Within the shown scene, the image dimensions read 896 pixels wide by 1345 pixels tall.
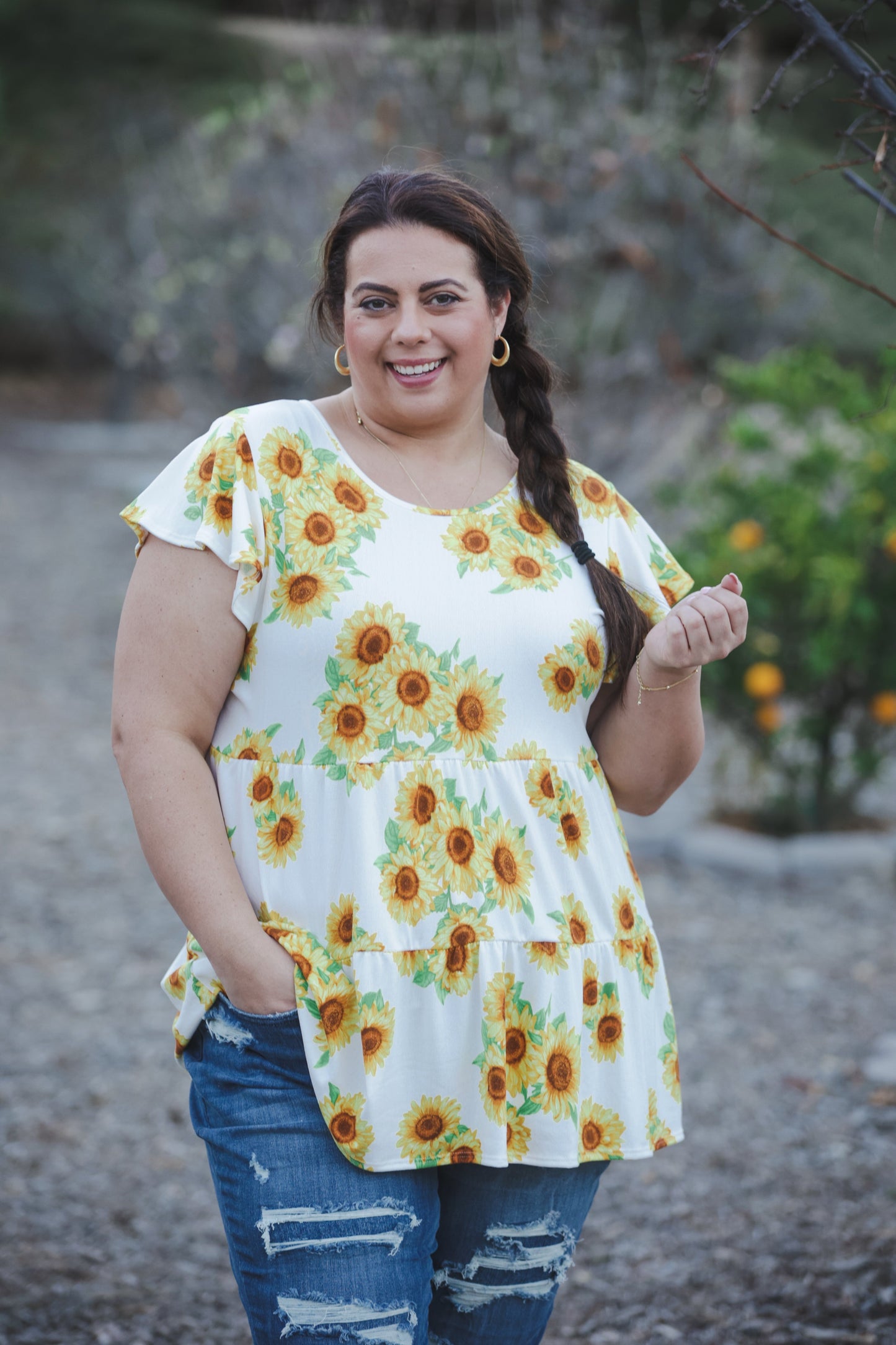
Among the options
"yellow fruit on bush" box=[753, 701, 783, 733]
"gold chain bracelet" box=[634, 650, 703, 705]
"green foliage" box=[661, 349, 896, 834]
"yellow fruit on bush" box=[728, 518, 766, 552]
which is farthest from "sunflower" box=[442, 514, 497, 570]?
"yellow fruit on bush" box=[753, 701, 783, 733]

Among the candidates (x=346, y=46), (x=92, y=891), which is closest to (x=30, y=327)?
(x=346, y=46)

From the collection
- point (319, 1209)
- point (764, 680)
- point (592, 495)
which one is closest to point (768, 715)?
point (764, 680)

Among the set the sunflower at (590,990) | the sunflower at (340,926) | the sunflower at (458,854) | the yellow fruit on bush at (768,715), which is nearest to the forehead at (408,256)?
the sunflower at (458,854)

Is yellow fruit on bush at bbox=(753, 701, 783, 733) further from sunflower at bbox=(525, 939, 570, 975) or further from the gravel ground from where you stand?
sunflower at bbox=(525, 939, 570, 975)

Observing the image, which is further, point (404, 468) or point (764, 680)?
point (764, 680)

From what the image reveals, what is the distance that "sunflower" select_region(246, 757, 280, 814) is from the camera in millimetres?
1614

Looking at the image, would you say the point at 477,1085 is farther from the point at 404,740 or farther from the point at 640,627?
the point at 640,627

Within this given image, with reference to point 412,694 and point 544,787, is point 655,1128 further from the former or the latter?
Result: point 412,694

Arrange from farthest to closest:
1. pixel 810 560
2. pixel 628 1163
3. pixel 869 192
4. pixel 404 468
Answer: pixel 810 560 → pixel 628 1163 → pixel 869 192 → pixel 404 468

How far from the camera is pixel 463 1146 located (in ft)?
5.24

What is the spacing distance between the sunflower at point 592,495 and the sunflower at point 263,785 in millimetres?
551

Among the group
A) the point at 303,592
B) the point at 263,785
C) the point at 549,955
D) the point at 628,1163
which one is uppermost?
the point at 303,592

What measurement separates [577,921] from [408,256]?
839 mm

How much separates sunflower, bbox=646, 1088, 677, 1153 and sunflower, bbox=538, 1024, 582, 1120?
148 mm
